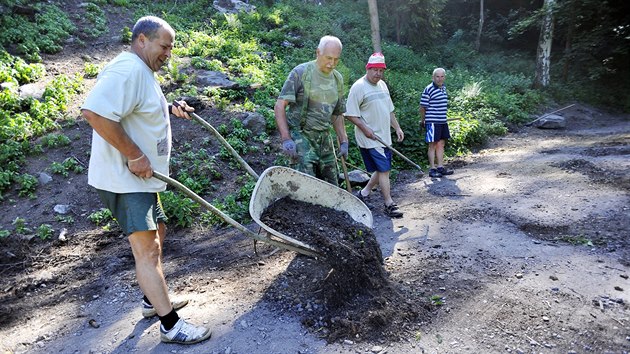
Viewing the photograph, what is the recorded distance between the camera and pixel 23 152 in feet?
18.5

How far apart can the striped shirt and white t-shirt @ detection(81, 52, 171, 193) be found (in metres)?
4.85

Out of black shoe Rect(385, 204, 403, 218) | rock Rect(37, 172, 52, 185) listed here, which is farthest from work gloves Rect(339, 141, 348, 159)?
rock Rect(37, 172, 52, 185)

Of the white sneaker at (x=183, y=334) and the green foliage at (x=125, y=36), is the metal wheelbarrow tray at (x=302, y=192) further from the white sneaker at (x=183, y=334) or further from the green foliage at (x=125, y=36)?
the green foliage at (x=125, y=36)

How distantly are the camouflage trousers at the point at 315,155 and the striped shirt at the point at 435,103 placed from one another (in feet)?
10.2

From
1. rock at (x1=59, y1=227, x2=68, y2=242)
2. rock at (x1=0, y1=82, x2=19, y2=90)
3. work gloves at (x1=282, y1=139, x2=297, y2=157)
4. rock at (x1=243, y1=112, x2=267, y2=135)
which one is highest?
rock at (x1=0, y1=82, x2=19, y2=90)

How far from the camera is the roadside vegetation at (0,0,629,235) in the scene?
18.4 ft

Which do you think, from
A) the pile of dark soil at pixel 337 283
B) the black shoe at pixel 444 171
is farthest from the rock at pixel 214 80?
the pile of dark soil at pixel 337 283

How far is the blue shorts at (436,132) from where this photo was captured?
6555mm

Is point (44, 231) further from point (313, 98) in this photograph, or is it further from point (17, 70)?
point (17, 70)

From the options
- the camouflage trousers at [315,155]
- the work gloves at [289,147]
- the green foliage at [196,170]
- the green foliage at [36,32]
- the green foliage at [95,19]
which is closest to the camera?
the work gloves at [289,147]

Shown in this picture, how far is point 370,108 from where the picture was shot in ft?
16.3

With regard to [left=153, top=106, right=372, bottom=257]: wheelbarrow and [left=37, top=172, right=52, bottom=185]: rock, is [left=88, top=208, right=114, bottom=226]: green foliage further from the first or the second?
[left=153, top=106, right=372, bottom=257]: wheelbarrow

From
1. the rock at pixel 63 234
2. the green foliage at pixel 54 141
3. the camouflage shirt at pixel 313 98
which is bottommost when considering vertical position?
the rock at pixel 63 234

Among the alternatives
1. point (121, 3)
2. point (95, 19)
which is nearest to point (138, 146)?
point (95, 19)
